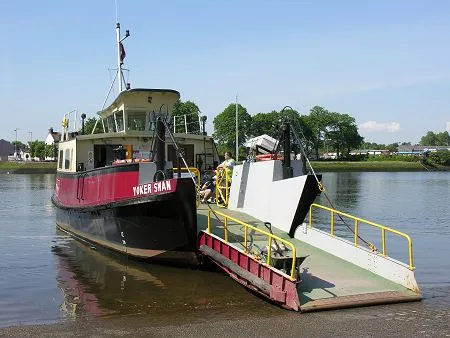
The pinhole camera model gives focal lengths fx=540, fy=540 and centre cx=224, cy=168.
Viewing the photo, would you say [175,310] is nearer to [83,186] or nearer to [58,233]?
[83,186]

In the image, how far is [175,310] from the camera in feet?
28.8

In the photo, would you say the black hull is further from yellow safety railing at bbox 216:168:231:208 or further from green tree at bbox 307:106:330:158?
green tree at bbox 307:106:330:158

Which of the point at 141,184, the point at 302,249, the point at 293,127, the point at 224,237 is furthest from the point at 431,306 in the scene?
the point at 141,184

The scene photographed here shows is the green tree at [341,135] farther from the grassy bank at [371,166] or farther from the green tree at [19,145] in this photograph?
the green tree at [19,145]

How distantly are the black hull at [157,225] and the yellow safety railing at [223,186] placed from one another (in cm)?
307

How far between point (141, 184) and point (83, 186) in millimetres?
3764

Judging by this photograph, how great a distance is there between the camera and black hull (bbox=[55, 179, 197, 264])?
418 inches

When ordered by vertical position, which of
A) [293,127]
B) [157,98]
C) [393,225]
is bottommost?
[393,225]

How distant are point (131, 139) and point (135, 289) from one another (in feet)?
20.1

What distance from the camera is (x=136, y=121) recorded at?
15.3 m

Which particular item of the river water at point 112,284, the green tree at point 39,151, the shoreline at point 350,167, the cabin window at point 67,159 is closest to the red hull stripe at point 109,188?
the cabin window at point 67,159

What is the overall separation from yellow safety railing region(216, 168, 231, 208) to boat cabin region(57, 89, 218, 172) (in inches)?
76.1

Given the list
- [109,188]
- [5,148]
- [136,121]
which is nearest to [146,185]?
[109,188]

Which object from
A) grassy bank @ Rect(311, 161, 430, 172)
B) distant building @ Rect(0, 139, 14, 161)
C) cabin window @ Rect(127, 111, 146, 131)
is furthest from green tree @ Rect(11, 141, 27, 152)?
cabin window @ Rect(127, 111, 146, 131)
